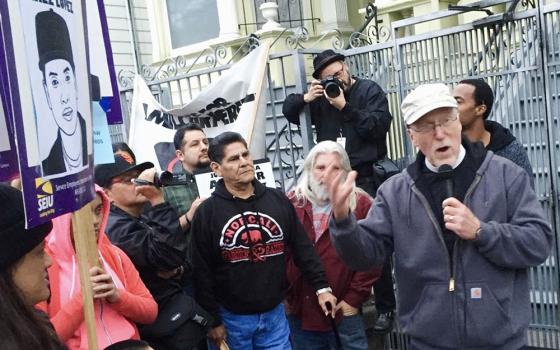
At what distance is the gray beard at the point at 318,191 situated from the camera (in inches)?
166

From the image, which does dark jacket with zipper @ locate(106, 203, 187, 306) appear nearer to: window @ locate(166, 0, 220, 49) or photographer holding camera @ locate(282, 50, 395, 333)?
photographer holding camera @ locate(282, 50, 395, 333)

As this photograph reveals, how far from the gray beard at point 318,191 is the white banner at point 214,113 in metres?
1.13

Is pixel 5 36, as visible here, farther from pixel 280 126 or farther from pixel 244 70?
pixel 280 126

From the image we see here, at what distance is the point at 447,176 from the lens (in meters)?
2.67

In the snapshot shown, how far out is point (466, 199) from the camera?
8.80ft

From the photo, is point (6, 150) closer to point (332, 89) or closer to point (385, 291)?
point (385, 291)

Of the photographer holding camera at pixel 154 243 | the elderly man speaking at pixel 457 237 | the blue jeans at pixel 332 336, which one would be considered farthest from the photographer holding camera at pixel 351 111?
the elderly man speaking at pixel 457 237

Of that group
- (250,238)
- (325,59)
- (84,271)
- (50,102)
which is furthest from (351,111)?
(50,102)

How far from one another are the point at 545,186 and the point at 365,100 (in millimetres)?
1462

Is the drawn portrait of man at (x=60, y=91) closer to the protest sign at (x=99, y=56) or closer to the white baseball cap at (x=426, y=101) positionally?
the protest sign at (x=99, y=56)

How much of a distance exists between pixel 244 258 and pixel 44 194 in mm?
2099

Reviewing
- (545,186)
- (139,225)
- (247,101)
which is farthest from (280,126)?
(139,225)

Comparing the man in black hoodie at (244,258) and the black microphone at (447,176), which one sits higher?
the black microphone at (447,176)

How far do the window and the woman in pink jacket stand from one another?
39.3 ft
